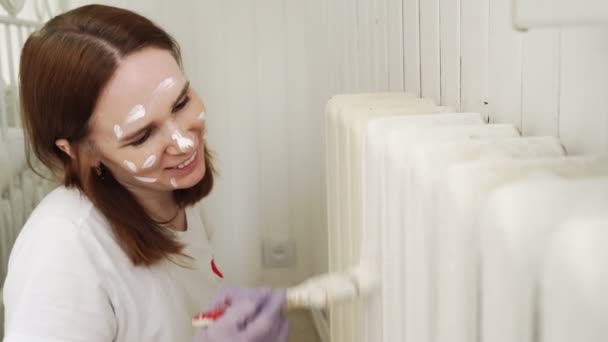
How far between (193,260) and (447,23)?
572mm

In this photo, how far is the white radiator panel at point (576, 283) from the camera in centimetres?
25

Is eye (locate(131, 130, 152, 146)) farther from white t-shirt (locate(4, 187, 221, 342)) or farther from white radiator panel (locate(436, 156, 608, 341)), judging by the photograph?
white radiator panel (locate(436, 156, 608, 341))

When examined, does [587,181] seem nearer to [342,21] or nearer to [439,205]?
[439,205]

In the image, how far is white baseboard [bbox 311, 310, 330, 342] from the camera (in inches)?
65.3

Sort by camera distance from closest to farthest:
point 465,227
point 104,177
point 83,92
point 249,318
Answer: point 465,227, point 249,318, point 83,92, point 104,177

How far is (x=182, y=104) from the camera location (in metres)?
0.90

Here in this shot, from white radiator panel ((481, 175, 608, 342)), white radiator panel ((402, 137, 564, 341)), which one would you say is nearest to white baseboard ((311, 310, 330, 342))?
white radiator panel ((402, 137, 564, 341))

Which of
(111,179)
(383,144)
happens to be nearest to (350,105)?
(383,144)

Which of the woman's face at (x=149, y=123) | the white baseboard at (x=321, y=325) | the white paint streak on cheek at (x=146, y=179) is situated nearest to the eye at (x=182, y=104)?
the woman's face at (x=149, y=123)

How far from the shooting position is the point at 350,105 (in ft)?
2.66

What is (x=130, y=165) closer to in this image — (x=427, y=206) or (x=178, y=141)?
(x=178, y=141)

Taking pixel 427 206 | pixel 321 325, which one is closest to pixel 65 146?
pixel 427 206

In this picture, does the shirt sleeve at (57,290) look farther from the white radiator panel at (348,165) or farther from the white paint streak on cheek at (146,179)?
the white radiator panel at (348,165)

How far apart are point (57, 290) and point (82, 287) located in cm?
3
